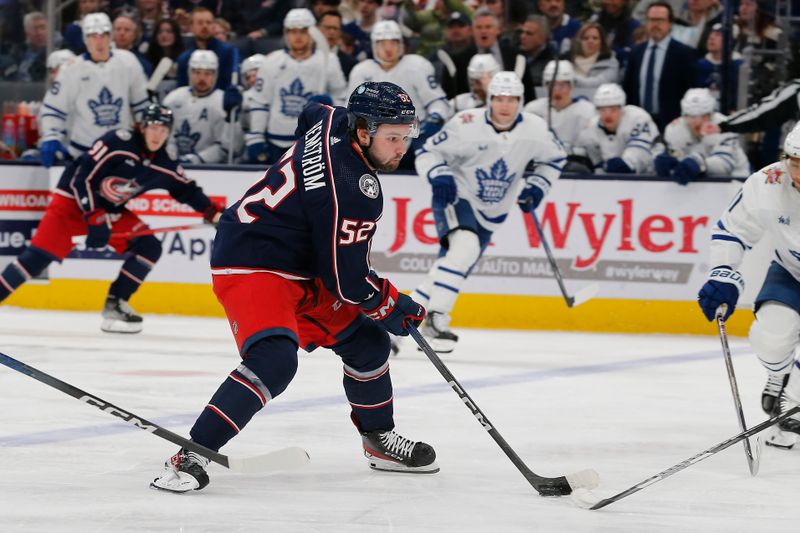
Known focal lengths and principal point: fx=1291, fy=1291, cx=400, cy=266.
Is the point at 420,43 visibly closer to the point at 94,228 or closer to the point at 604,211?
the point at 604,211

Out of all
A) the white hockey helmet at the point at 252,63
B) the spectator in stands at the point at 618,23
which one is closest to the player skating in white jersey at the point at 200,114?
the white hockey helmet at the point at 252,63

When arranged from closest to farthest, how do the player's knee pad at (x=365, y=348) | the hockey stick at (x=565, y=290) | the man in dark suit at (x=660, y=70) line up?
the player's knee pad at (x=365, y=348)
the hockey stick at (x=565, y=290)
the man in dark suit at (x=660, y=70)

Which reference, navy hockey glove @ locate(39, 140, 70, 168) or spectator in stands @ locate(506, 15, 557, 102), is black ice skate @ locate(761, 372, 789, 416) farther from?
navy hockey glove @ locate(39, 140, 70, 168)

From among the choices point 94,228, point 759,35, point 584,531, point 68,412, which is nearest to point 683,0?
point 759,35

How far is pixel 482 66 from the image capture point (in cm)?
739

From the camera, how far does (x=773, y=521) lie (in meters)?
3.00

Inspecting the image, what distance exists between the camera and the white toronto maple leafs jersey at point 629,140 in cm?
732

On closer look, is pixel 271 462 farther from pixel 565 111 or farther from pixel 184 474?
pixel 565 111

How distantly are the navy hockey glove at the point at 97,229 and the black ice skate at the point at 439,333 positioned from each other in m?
1.69

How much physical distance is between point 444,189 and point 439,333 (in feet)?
2.27

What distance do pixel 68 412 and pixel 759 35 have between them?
4756 millimetres

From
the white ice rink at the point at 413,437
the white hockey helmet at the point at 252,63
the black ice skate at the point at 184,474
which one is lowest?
the white ice rink at the point at 413,437

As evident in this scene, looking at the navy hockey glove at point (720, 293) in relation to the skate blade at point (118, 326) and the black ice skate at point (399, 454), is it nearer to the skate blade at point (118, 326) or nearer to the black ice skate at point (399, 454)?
the black ice skate at point (399, 454)

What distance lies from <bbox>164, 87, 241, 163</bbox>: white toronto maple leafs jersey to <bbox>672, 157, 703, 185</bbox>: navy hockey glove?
2.67m
